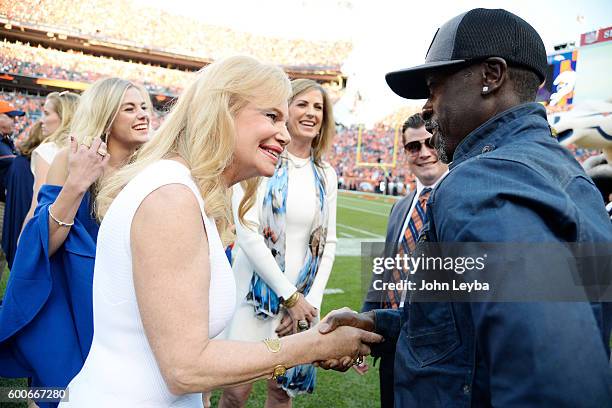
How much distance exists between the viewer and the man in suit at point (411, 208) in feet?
7.61

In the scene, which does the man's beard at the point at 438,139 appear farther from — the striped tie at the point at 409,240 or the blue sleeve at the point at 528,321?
the striped tie at the point at 409,240

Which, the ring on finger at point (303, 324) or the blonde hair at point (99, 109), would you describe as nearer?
the blonde hair at point (99, 109)

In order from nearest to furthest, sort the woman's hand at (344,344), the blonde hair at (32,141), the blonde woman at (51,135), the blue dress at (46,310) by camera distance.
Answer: the woman's hand at (344,344)
the blue dress at (46,310)
the blonde woman at (51,135)
the blonde hair at (32,141)

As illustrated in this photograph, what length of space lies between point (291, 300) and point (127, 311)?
55.0 inches

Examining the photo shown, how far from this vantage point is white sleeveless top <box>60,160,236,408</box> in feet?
4.26

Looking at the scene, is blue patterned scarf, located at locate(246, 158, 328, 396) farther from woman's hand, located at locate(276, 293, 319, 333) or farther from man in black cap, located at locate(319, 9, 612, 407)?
man in black cap, located at locate(319, 9, 612, 407)

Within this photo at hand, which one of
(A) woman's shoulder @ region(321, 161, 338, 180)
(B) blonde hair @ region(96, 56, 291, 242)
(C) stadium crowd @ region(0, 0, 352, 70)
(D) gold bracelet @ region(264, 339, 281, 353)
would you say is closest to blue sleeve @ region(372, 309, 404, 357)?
(D) gold bracelet @ region(264, 339, 281, 353)

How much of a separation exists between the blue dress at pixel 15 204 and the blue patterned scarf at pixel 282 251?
2.47 meters

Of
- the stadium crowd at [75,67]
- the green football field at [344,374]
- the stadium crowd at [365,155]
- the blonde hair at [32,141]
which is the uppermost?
the stadium crowd at [75,67]

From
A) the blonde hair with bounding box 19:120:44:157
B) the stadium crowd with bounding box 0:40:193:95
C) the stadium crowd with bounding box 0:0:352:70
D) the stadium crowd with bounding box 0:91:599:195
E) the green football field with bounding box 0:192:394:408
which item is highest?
the stadium crowd with bounding box 0:0:352:70

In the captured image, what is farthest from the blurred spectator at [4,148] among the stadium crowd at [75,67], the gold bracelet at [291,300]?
the stadium crowd at [75,67]

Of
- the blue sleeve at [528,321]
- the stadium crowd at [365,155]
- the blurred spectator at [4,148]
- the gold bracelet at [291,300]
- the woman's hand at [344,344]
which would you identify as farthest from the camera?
the stadium crowd at [365,155]

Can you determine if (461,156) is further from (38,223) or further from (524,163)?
(38,223)

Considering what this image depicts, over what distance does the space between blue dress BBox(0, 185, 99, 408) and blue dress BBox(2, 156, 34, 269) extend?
220 cm
